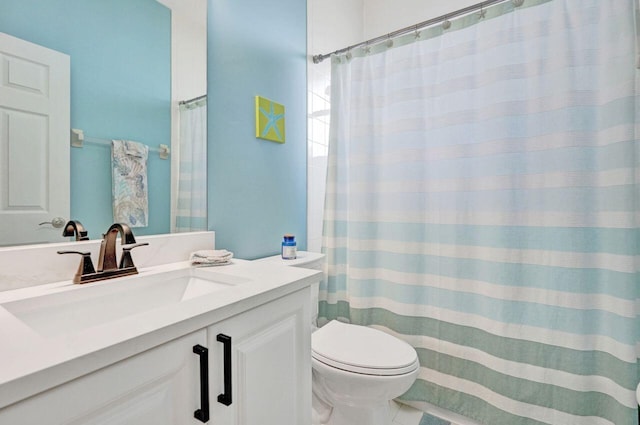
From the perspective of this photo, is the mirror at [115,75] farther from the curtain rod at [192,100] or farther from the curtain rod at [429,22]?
the curtain rod at [429,22]

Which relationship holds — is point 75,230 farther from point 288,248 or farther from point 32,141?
point 288,248

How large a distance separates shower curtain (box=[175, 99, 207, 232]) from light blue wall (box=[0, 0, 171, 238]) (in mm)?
56

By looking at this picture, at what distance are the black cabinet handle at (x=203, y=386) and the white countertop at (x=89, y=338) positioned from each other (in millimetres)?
52

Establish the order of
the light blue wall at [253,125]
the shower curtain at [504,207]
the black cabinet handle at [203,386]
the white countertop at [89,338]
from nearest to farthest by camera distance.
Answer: the white countertop at [89,338] < the black cabinet handle at [203,386] < the shower curtain at [504,207] < the light blue wall at [253,125]

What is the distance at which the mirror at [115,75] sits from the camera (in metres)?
0.87

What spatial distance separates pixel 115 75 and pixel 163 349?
0.88 metres

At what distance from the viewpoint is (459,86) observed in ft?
4.88

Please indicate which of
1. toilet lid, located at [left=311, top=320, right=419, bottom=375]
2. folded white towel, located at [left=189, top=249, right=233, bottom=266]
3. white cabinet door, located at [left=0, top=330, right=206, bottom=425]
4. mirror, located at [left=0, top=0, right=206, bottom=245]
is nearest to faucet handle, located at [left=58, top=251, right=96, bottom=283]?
mirror, located at [left=0, top=0, right=206, bottom=245]

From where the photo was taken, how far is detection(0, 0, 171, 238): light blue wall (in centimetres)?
86

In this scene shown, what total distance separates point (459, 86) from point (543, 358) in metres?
1.26

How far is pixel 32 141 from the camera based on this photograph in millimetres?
825

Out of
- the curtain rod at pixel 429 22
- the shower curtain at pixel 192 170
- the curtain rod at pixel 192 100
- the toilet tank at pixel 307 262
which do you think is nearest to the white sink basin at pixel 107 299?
the shower curtain at pixel 192 170

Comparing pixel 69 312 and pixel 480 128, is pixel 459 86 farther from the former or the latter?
pixel 69 312

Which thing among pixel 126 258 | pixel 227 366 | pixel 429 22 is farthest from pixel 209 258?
pixel 429 22
